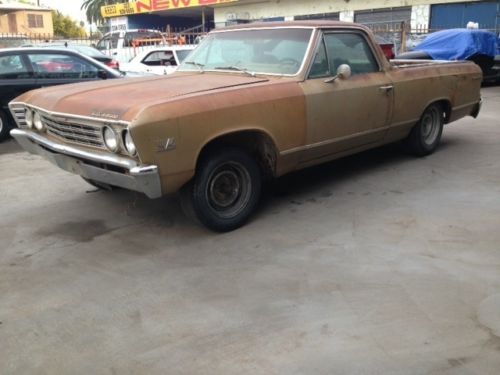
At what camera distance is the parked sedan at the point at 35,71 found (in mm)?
8602

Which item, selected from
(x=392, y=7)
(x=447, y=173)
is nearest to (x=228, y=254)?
(x=447, y=173)

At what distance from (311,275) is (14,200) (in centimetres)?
Result: 349

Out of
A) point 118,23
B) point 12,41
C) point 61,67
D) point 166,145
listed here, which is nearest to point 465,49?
point 61,67

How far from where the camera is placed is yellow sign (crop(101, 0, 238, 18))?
99.7 feet

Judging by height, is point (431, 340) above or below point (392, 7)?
below

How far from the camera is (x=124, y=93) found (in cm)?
436

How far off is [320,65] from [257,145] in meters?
1.11

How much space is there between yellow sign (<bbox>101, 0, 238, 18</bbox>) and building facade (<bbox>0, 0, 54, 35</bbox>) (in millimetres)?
10090

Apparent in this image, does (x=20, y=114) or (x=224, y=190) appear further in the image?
(x=20, y=114)

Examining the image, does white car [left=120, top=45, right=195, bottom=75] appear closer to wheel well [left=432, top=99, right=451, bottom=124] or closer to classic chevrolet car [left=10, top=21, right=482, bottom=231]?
classic chevrolet car [left=10, top=21, right=482, bottom=231]

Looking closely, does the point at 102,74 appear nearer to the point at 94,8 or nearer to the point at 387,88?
the point at 387,88

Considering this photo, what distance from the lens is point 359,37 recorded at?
569 cm

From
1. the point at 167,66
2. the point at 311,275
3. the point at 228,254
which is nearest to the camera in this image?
the point at 311,275

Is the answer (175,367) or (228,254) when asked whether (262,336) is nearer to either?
(175,367)
